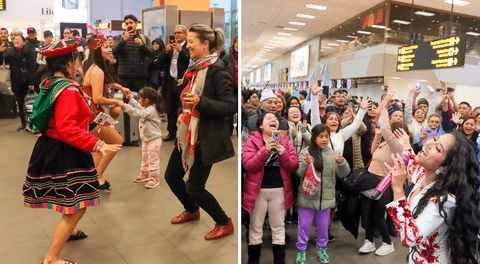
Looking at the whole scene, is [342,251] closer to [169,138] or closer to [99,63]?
[99,63]

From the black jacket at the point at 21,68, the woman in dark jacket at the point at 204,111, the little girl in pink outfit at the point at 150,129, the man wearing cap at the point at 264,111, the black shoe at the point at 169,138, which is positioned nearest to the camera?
the man wearing cap at the point at 264,111

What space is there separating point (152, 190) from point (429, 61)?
2.90m

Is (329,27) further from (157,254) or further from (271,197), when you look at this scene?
(157,254)

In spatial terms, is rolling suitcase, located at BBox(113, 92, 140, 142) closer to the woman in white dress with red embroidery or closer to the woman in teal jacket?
the woman in teal jacket

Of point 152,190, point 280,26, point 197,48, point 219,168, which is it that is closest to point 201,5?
point 219,168

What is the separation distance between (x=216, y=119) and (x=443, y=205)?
1442 mm

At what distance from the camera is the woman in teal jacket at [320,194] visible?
2565 mm

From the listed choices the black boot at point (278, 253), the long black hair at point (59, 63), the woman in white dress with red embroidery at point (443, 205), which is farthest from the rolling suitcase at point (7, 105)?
the woman in white dress with red embroidery at point (443, 205)

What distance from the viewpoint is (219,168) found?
503 centimetres

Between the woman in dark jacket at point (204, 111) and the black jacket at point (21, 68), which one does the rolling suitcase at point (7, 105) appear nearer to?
the black jacket at point (21, 68)

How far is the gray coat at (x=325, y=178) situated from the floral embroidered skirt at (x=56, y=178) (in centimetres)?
133

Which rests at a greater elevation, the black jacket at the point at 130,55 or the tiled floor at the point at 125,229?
the black jacket at the point at 130,55

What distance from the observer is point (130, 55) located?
6.07 meters

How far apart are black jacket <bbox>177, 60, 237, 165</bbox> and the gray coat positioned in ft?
1.60
